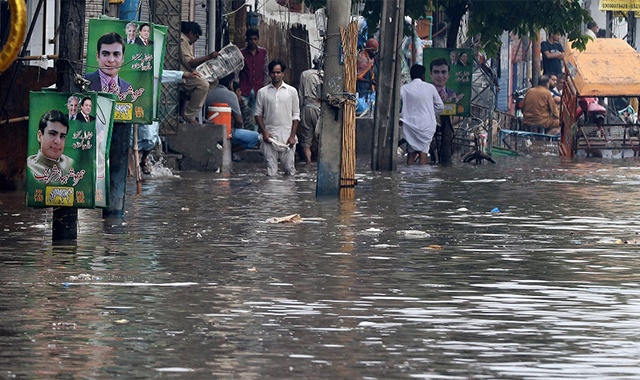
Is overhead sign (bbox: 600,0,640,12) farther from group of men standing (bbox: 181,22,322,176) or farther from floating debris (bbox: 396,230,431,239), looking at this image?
floating debris (bbox: 396,230,431,239)

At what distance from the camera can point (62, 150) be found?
12.3 m

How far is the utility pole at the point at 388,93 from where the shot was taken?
25844 mm

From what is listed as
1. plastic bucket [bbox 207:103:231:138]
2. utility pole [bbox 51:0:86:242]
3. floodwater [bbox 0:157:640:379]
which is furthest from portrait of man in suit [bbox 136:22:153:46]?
plastic bucket [bbox 207:103:231:138]

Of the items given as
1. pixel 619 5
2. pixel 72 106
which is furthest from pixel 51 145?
pixel 619 5

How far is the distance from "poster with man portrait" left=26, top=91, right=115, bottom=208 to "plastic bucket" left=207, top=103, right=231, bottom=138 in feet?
44.5

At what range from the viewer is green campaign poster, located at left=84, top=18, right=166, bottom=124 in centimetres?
1404

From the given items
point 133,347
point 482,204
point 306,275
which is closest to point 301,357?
point 133,347

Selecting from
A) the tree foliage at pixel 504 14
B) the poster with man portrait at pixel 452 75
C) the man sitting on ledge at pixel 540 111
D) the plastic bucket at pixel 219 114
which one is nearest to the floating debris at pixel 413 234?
the plastic bucket at pixel 219 114

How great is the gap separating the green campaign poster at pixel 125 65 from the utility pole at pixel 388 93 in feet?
36.6

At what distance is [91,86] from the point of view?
14.0 m

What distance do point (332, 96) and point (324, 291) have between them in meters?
8.64

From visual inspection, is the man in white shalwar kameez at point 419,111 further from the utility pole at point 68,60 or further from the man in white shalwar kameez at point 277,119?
the utility pole at point 68,60

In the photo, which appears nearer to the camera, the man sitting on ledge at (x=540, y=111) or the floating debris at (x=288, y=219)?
the floating debris at (x=288, y=219)

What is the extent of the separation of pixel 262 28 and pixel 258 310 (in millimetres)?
23161
